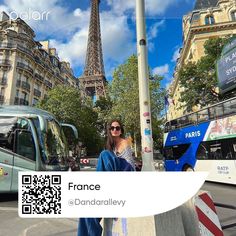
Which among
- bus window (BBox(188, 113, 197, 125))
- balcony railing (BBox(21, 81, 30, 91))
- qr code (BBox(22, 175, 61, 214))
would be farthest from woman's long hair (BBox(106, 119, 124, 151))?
balcony railing (BBox(21, 81, 30, 91))

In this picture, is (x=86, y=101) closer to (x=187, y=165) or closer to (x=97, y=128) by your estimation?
(x=97, y=128)

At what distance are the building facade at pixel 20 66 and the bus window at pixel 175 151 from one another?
26.6m

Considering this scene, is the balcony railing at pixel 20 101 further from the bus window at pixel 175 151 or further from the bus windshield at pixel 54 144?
the bus windshield at pixel 54 144

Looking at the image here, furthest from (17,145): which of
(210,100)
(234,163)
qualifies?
(210,100)

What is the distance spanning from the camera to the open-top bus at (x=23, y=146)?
26.1ft

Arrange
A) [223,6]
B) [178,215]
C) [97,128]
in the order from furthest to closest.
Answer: [97,128] → [223,6] → [178,215]

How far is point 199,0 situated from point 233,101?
35.8 metres

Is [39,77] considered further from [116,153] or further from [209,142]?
[116,153]

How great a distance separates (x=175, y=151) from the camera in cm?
1480

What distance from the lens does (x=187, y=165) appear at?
1377cm

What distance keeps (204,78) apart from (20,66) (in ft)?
90.0

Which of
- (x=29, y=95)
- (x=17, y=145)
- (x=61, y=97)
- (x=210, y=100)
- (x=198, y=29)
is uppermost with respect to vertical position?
(x=198, y=29)

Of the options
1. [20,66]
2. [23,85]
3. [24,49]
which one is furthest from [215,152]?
[24,49]

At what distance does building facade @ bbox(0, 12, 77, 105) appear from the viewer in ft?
121
